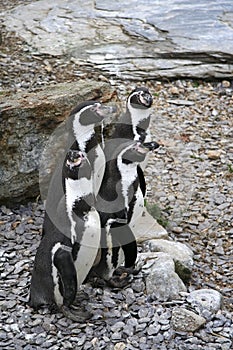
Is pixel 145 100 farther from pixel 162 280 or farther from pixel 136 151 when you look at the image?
pixel 162 280

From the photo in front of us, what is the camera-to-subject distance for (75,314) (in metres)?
3.79

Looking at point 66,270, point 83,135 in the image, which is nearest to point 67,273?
point 66,270

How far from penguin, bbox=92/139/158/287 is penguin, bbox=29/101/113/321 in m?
0.27

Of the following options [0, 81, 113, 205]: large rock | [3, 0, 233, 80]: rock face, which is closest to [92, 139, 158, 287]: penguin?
[0, 81, 113, 205]: large rock

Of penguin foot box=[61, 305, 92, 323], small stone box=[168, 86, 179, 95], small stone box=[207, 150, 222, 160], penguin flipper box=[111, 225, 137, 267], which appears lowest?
small stone box=[207, 150, 222, 160]

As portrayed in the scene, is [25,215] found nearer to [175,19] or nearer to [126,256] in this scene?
[126,256]

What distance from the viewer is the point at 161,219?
5234 millimetres

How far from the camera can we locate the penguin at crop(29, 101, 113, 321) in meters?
3.61

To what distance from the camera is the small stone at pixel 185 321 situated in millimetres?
3732

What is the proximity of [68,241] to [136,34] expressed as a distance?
16.1 ft

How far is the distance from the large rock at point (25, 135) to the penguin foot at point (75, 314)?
1.30 meters

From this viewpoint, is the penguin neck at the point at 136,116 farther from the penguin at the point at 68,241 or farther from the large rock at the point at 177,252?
the penguin at the point at 68,241

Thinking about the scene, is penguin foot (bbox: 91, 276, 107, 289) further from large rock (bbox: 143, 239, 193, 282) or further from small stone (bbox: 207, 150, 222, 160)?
small stone (bbox: 207, 150, 222, 160)

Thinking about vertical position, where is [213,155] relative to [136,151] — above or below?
below
